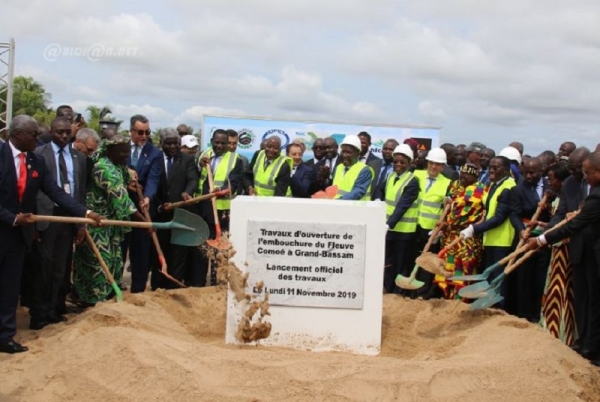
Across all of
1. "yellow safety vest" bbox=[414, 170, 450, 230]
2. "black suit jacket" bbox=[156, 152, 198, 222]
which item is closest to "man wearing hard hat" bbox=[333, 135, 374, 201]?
"yellow safety vest" bbox=[414, 170, 450, 230]

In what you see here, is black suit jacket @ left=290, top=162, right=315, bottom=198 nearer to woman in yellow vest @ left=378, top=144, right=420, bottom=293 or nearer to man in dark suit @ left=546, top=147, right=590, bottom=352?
woman in yellow vest @ left=378, top=144, right=420, bottom=293

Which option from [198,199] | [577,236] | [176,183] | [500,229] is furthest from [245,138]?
[577,236]

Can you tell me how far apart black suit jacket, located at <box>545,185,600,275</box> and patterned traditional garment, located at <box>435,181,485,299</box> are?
149 cm

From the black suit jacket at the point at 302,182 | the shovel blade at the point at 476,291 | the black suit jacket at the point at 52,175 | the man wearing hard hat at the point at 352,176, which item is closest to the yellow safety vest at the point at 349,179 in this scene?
the man wearing hard hat at the point at 352,176

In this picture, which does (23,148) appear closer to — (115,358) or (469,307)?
(115,358)

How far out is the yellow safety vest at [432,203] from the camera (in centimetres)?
848

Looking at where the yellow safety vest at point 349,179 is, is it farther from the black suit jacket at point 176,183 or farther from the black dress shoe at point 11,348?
the black dress shoe at point 11,348

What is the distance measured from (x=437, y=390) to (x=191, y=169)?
4920 millimetres

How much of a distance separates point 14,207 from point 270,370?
2.85 meters

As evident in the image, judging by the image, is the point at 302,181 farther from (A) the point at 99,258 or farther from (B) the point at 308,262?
(B) the point at 308,262

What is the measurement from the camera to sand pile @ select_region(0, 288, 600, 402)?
177 inches

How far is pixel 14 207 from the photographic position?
6.02 m

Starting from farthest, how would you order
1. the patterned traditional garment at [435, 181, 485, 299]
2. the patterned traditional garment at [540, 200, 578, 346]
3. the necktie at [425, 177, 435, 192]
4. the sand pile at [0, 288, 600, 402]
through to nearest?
1. the necktie at [425, 177, 435, 192]
2. the patterned traditional garment at [435, 181, 485, 299]
3. the patterned traditional garment at [540, 200, 578, 346]
4. the sand pile at [0, 288, 600, 402]

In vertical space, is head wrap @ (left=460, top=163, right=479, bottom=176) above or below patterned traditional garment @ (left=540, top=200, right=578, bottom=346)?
above
